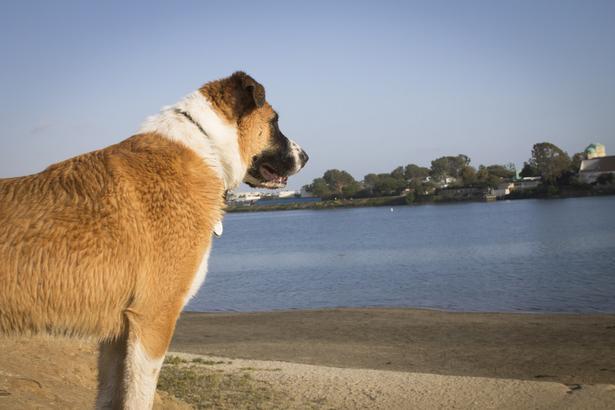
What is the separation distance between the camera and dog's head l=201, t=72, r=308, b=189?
4695 millimetres

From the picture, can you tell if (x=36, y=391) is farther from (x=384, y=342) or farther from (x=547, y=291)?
(x=547, y=291)

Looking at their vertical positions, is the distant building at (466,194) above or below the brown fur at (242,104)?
below

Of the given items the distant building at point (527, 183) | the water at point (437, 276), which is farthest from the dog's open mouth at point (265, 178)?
the distant building at point (527, 183)

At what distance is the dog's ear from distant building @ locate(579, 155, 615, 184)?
173 metres

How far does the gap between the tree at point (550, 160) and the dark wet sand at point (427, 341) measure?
527 ft

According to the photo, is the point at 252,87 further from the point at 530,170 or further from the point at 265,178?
the point at 530,170

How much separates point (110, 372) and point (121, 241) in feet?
3.70

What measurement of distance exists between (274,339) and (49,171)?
14.1m

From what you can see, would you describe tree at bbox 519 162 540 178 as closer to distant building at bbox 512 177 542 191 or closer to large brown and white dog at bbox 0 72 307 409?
distant building at bbox 512 177 542 191

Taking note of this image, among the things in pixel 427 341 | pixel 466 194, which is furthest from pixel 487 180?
pixel 427 341

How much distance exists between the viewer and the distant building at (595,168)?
524ft

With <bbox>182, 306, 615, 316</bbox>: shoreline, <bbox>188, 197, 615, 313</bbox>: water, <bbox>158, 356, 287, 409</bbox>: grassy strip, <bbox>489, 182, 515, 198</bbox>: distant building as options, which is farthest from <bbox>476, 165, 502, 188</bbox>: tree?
<bbox>158, 356, 287, 409</bbox>: grassy strip

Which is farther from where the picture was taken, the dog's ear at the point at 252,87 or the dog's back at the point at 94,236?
the dog's ear at the point at 252,87

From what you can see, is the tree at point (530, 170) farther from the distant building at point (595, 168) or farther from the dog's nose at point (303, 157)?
the dog's nose at point (303, 157)
